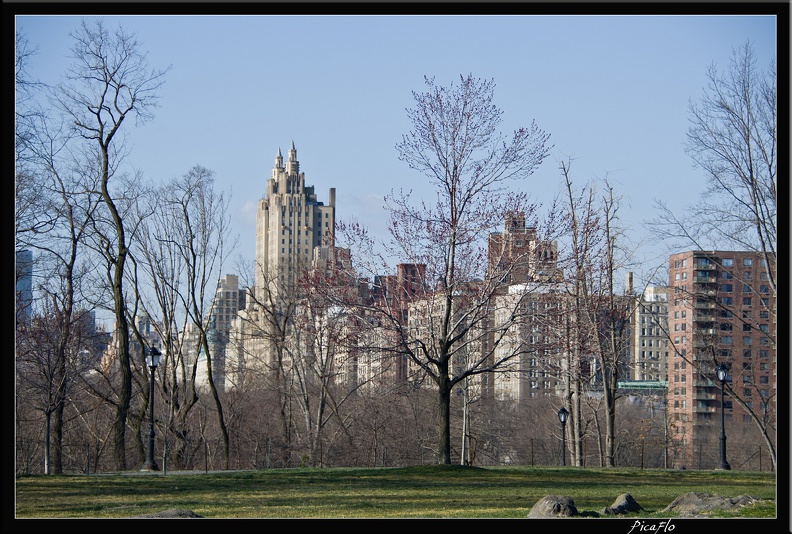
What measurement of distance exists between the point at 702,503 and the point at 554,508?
1.93 m

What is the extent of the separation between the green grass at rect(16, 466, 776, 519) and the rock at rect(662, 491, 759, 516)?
21 centimetres

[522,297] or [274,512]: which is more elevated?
[522,297]

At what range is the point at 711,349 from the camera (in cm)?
3162

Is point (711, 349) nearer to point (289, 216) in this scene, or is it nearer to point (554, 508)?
point (554, 508)

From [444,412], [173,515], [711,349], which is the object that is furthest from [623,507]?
[711,349]

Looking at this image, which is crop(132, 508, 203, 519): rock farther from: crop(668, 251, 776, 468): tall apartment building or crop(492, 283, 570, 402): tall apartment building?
crop(668, 251, 776, 468): tall apartment building

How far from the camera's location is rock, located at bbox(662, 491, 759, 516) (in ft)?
37.0

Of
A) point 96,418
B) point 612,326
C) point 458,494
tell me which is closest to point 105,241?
point 96,418

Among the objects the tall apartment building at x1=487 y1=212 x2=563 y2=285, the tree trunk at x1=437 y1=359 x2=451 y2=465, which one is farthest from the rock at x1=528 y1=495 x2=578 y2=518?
the tall apartment building at x1=487 y1=212 x2=563 y2=285

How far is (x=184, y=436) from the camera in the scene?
3428 centimetres
